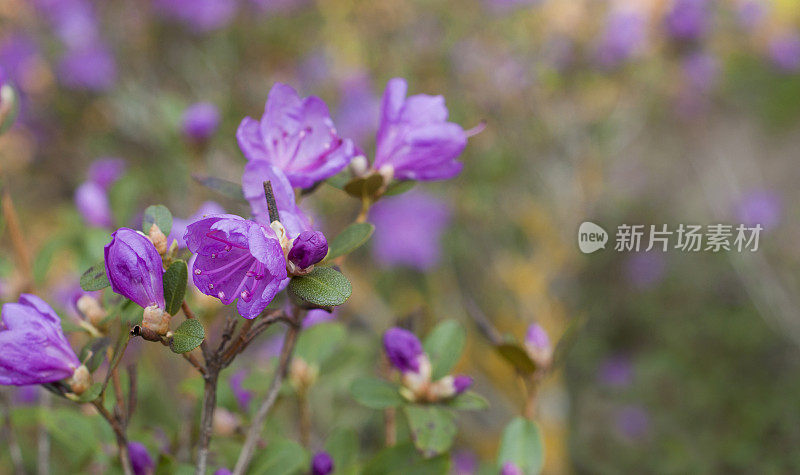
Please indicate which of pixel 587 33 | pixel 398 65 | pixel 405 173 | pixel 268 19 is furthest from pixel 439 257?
pixel 405 173

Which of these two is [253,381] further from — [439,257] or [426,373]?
[439,257]

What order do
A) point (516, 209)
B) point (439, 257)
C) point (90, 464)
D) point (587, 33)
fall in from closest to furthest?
point (90, 464) < point (439, 257) < point (587, 33) < point (516, 209)

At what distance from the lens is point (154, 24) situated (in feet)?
9.56

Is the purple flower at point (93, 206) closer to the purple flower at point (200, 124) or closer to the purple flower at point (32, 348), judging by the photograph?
the purple flower at point (200, 124)

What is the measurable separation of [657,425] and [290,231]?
266cm

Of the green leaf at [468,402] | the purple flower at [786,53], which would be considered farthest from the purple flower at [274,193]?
the purple flower at [786,53]

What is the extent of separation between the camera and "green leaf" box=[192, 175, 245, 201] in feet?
2.73

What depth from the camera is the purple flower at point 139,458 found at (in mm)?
869

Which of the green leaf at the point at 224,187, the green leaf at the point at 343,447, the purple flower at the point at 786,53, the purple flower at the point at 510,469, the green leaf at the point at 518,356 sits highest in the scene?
the purple flower at the point at 786,53

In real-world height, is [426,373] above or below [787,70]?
below

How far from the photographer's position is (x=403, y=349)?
923 mm

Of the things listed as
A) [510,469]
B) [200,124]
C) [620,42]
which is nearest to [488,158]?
[620,42]

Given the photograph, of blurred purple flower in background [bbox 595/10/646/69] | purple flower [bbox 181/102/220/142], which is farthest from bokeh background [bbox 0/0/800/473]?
purple flower [bbox 181/102/220/142]

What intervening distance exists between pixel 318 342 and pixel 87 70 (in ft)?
6.36
